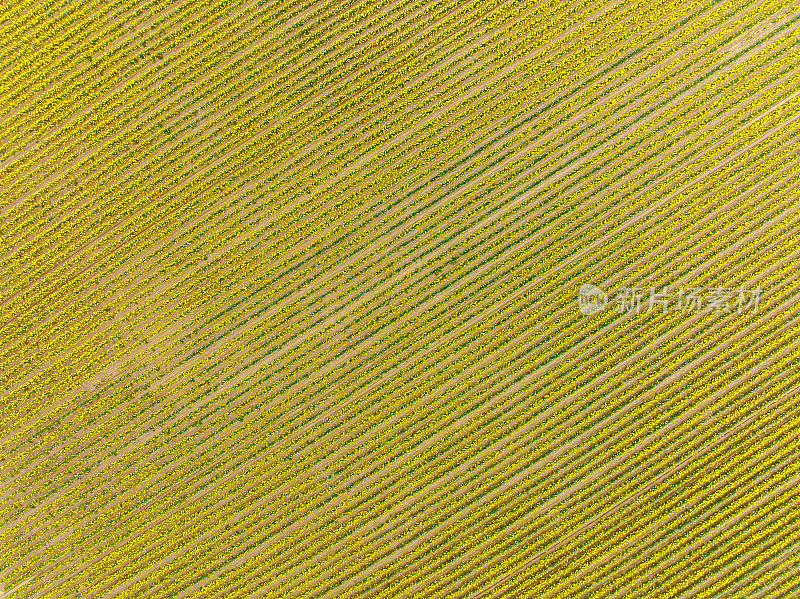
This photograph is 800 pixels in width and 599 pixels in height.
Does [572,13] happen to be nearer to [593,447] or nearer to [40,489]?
[593,447]

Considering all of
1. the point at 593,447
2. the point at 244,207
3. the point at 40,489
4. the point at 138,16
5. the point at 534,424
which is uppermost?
the point at 138,16

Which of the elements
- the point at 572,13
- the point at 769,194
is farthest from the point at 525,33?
the point at 769,194

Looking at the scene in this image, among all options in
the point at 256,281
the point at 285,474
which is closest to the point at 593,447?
the point at 285,474

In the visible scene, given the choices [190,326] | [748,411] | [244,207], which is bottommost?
[748,411]

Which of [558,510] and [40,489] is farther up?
[40,489]

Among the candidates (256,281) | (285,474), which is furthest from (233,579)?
(256,281)

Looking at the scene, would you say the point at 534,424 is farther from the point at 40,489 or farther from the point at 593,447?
the point at 40,489

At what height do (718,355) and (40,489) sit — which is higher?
(40,489)
